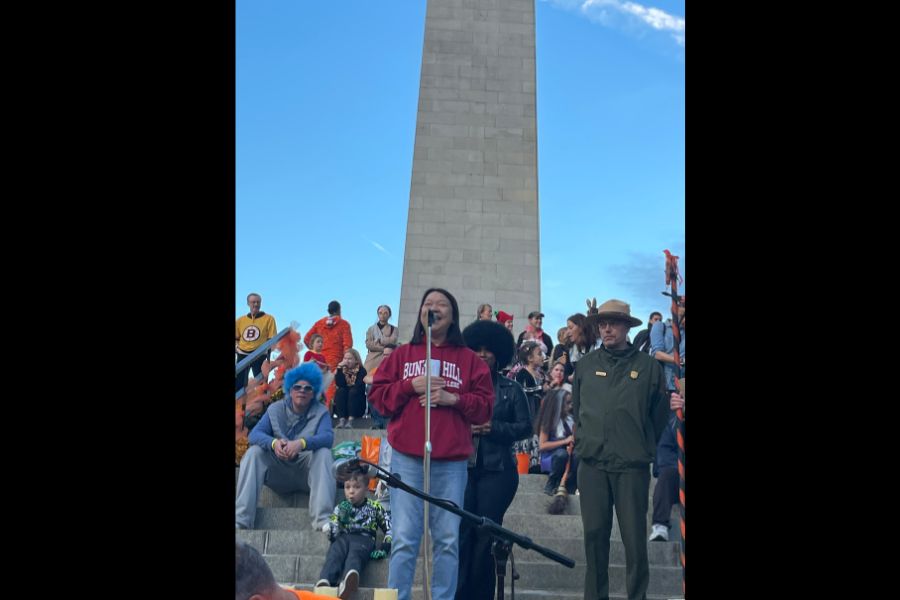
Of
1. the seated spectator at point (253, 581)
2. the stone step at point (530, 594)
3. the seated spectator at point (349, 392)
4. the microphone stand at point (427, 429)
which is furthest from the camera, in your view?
the seated spectator at point (349, 392)

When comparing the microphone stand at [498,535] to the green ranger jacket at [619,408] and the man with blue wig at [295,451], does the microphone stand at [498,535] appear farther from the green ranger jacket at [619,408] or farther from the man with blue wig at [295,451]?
the man with blue wig at [295,451]

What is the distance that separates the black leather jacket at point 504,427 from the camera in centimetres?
587

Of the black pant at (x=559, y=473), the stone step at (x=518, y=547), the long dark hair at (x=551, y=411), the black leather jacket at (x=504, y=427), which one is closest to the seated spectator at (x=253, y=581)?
the black leather jacket at (x=504, y=427)

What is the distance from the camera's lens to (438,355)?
576 cm

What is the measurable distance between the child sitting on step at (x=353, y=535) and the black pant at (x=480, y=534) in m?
0.68

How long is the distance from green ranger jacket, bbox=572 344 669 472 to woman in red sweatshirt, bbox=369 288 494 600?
626 millimetres

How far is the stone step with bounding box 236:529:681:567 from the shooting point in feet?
21.4

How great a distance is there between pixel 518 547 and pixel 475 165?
29.6 ft

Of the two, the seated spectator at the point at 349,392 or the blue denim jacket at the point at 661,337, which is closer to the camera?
the blue denim jacket at the point at 661,337

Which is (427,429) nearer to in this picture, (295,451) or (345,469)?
(345,469)

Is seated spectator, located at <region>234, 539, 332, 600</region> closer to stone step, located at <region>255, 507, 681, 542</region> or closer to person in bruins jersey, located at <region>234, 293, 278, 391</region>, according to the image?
stone step, located at <region>255, 507, 681, 542</region>
